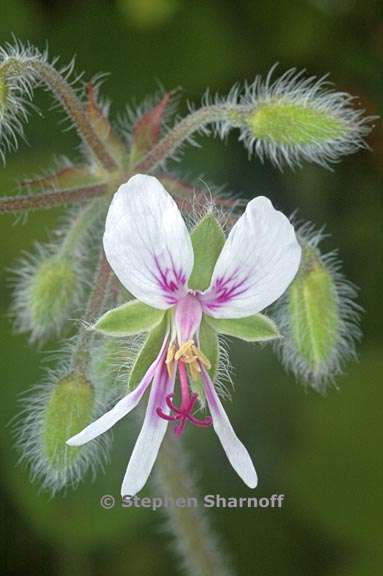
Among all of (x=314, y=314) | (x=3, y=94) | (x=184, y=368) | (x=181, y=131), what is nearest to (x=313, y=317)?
(x=314, y=314)

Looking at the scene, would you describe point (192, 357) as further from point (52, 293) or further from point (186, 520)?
point (186, 520)

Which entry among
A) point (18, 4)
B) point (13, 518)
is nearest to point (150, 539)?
point (13, 518)

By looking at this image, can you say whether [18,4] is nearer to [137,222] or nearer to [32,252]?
[32,252]

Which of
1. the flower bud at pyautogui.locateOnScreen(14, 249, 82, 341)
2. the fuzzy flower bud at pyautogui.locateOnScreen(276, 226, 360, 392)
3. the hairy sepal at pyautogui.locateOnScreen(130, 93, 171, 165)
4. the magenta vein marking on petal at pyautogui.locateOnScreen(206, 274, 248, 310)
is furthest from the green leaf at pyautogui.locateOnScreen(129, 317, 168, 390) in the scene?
the hairy sepal at pyautogui.locateOnScreen(130, 93, 171, 165)

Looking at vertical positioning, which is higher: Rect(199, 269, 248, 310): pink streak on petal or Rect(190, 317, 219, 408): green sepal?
Rect(199, 269, 248, 310): pink streak on petal

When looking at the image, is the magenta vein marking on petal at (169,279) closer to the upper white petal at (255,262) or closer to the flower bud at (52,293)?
the upper white petal at (255,262)

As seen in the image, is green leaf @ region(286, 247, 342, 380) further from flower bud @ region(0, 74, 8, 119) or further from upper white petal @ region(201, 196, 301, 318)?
flower bud @ region(0, 74, 8, 119)
